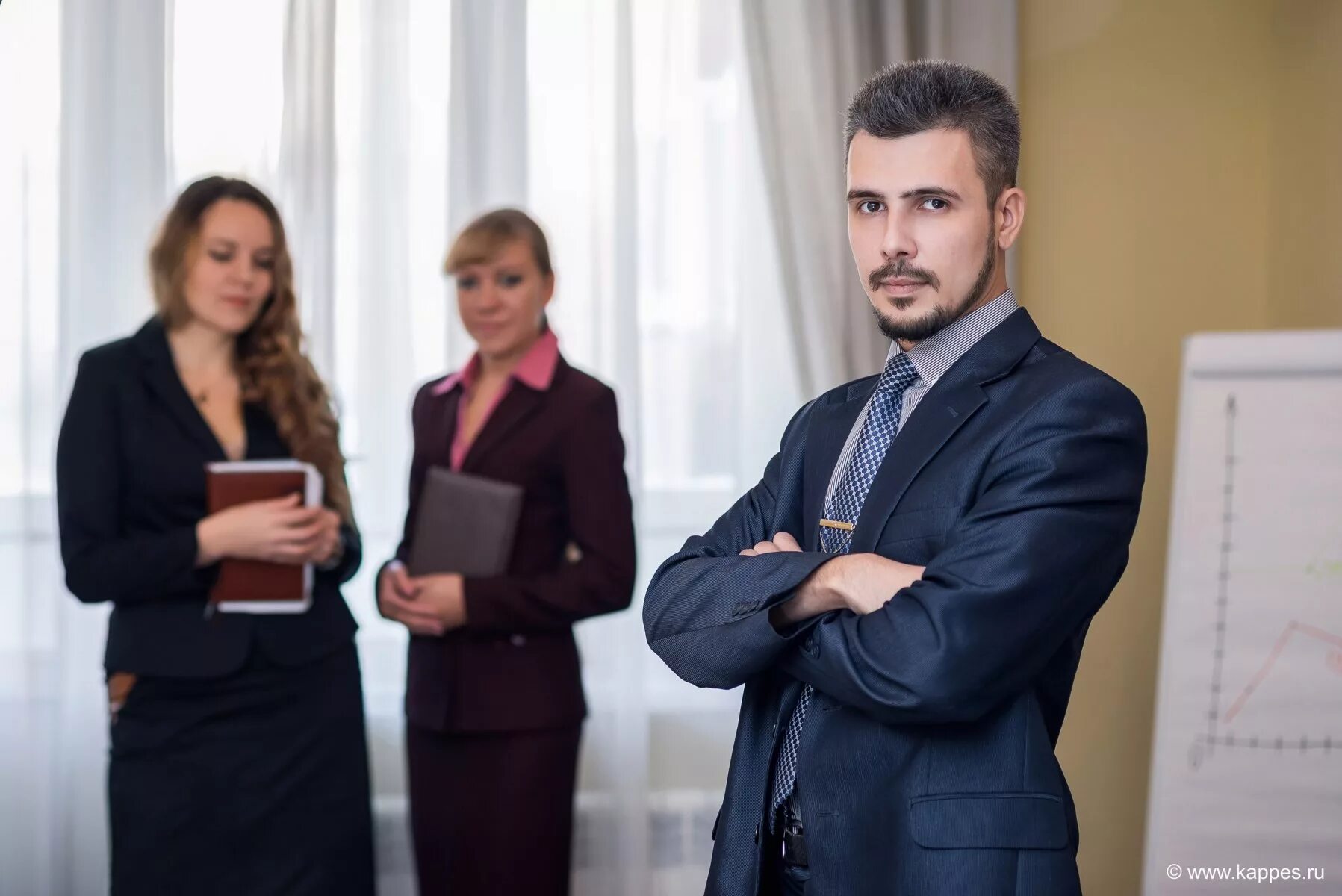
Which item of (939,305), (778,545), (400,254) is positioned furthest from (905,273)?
(400,254)

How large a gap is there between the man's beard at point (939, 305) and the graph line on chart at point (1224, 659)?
69.8 inches

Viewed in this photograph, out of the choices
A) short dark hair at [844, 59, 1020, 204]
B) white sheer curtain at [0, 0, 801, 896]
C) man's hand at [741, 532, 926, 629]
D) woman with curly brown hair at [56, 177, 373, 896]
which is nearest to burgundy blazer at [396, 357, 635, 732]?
woman with curly brown hair at [56, 177, 373, 896]

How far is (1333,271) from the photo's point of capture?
11.4 feet

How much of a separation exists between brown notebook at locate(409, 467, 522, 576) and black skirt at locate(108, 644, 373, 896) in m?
0.32

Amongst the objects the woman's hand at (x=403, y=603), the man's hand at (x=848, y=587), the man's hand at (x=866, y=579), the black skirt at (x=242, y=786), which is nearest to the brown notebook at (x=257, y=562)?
the black skirt at (x=242, y=786)

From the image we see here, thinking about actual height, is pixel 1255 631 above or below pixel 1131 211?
below

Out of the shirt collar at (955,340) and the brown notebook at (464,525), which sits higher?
the shirt collar at (955,340)

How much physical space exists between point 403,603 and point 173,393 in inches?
28.7

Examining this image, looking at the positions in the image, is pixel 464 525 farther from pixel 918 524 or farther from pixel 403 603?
pixel 918 524

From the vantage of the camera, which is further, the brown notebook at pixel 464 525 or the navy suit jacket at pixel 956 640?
the brown notebook at pixel 464 525

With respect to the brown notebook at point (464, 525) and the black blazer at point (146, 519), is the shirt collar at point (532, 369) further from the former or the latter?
the black blazer at point (146, 519)

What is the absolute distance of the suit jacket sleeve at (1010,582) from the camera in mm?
1391

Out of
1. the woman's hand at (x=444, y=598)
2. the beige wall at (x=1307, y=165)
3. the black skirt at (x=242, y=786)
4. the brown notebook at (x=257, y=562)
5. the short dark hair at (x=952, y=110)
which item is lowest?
the black skirt at (x=242, y=786)

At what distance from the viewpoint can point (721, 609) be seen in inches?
61.8
